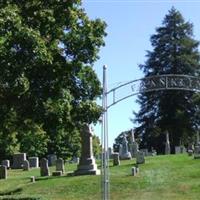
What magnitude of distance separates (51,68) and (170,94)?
163 ft

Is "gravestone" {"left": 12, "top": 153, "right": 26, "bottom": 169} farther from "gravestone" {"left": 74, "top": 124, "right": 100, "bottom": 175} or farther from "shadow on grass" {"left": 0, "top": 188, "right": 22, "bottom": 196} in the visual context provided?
"shadow on grass" {"left": 0, "top": 188, "right": 22, "bottom": 196}

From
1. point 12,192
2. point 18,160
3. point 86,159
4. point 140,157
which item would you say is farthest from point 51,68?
point 18,160

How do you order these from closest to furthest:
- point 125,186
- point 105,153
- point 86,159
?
1. point 105,153
2. point 125,186
3. point 86,159

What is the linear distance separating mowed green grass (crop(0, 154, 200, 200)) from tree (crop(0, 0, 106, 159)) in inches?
143

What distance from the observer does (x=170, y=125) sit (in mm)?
66750

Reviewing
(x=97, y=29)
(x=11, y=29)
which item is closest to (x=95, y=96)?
(x=97, y=29)

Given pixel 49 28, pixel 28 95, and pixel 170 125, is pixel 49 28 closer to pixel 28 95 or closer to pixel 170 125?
pixel 28 95

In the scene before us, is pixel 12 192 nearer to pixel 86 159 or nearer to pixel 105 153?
pixel 86 159

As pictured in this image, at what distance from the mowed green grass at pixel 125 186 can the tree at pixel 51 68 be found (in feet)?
11.9

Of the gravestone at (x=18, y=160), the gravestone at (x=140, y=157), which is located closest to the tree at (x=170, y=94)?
the gravestone at (x=18, y=160)

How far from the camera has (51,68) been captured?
63.0 ft

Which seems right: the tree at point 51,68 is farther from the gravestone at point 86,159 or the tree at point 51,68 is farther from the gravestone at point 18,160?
the gravestone at point 18,160

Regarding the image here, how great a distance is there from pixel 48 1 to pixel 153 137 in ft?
171

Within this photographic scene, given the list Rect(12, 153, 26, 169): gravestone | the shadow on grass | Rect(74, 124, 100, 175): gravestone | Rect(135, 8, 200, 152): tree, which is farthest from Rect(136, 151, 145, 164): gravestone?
Rect(135, 8, 200, 152): tree
